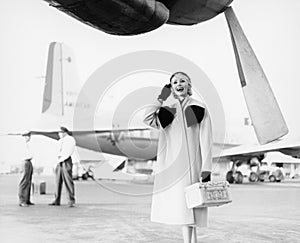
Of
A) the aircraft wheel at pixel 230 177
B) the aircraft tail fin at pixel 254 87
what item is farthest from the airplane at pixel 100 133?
the aircraft tail fin at pixel 254 87

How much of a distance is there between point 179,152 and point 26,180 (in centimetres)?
258

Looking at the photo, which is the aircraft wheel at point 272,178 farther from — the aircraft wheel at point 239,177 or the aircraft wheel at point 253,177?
the aircraft wheel at point 253,177

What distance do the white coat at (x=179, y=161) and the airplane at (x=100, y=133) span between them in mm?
5017

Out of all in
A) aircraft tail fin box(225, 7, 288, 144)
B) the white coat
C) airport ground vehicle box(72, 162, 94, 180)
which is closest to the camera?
the white coat

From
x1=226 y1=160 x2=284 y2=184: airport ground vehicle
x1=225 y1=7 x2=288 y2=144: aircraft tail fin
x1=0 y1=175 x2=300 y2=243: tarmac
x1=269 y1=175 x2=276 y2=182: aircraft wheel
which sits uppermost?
x1=225 y1=7 x2=288 y2=144: aircraft tail fin

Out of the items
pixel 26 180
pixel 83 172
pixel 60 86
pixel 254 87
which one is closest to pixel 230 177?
pixel 83 172

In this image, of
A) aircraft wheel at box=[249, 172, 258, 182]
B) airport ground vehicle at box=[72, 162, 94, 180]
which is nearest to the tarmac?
airport ground vehicle at box=[72, 162, 94, 180]

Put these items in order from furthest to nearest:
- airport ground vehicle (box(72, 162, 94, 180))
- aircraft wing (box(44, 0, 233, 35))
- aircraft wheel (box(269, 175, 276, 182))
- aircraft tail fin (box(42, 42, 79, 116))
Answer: airport ground vehicle (box(72, 162, 94, 180)) → aircraft wheel (box(269, 175, 276, 182)) → aircraft tail fin (box(42, 42, 79, 116)) → aircraft wing (box(44, 0, 233, 35))

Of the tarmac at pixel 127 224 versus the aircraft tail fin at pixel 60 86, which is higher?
the aircraft tail fin at pixel 60 86

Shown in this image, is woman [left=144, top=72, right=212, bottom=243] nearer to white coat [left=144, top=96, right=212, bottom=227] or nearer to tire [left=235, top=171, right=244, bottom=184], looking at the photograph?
white coat [left=144, top=96, right=212, bottom=227]

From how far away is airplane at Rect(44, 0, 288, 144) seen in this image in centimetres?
152

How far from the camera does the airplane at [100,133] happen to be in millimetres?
7169

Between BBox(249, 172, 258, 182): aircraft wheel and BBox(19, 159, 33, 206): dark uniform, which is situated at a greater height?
BBox(249, 172, 258, 182): aircraft wheel

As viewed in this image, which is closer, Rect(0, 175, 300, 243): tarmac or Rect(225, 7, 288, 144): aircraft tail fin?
Rect(225, 7, 288, 144): aircraft tail fin
